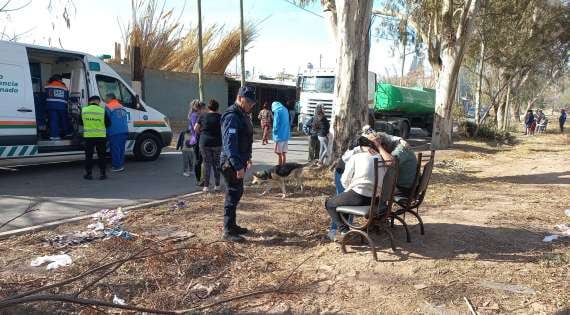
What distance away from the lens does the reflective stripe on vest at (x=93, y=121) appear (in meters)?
8.61

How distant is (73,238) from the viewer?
513 cm

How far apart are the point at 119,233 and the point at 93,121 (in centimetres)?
417

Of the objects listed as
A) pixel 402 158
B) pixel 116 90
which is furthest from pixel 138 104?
pixel 402 158

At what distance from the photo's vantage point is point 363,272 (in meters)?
4.30

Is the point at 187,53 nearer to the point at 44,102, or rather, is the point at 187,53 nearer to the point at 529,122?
the point at 44,102

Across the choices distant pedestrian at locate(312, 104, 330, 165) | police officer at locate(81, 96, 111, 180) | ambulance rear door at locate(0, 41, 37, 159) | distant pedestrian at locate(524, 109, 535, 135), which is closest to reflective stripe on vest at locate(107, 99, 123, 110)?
police officer at locate(81, 96, 111, 180)

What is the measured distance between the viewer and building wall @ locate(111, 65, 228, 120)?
18500 millimetres

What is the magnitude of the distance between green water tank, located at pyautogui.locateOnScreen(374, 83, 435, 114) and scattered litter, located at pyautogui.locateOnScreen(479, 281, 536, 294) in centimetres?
1652

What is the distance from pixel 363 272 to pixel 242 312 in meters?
1.34

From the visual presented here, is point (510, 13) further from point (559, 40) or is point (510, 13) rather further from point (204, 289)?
point (204, 289)

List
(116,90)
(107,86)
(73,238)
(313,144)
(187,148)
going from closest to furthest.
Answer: (73,238), (187,148), (107,86), (116,90), (313,144)

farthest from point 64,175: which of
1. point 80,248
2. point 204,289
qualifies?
point 204,289

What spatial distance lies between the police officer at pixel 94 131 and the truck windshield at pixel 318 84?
10265 millimetres

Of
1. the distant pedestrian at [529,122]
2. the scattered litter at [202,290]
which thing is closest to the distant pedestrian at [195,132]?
the scattered litter at [202,290]
